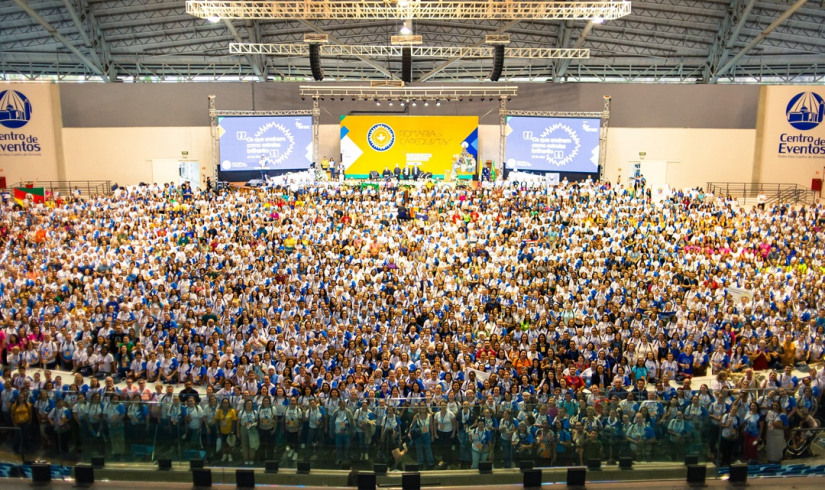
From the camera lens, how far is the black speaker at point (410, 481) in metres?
10.2

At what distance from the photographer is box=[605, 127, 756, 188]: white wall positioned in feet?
109

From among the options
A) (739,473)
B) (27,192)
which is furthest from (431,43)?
(739,473)

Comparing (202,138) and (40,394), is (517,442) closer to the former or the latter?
(40,394)

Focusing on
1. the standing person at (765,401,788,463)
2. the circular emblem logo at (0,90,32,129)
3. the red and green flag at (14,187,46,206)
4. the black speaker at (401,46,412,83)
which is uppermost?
the black speaker at (401,46,412,83)

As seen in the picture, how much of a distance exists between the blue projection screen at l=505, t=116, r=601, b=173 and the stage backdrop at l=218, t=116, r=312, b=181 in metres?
9.99

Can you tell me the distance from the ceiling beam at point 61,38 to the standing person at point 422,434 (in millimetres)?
26199

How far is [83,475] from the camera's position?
1032 cm

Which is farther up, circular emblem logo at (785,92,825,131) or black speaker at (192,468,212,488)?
circular emblem logo at (785,92,825,131)

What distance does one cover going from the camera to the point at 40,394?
35.3ft

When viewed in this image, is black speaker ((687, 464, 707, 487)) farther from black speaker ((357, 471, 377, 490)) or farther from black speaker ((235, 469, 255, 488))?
black speaker ((235, 469, 255, 488))

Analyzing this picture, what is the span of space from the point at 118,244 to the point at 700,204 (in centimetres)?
1934

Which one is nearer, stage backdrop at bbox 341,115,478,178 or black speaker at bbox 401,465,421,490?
black speaker at bbox 401,465,421,490

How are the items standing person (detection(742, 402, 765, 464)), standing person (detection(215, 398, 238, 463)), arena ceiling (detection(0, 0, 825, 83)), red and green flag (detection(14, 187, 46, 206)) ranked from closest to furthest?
standing person (detection(215, 398, 238, 463)) → standing person (detection(742, 402, 765, 464)) → red and green flag (detection(14, 187, 46, 206)) → arena ceiling (detection(0, 0, 825, 83))

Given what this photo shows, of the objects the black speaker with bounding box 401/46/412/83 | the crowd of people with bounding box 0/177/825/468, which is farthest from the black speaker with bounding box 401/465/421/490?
the black speaker with bounding box 401/46/412/83
